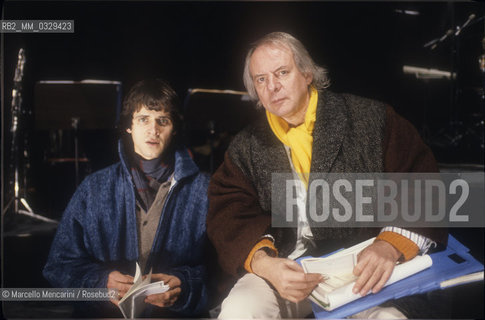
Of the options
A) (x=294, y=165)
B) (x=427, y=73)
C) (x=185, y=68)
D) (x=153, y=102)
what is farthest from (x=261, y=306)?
(x=427, y=73)

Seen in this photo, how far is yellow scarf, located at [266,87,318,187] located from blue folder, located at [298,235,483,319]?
523 millimetres

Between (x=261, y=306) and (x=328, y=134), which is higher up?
(x=328, y=134)

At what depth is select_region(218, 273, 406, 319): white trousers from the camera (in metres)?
1.49

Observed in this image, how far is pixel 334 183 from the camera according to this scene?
5.49 feet

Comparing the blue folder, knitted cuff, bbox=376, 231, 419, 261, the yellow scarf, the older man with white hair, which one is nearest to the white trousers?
the older man with white hair

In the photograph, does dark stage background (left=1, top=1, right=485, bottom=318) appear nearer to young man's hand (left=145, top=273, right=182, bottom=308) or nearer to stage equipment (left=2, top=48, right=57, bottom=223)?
stage equipment (left=2, top=48, right=57, bottom=223)

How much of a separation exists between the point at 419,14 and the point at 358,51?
1.17 ft

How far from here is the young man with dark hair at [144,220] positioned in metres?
1.80

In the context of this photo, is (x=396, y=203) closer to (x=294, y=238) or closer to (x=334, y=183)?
(x=334, y=183)

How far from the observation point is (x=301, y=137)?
171cm

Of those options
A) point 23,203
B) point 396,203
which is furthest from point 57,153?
point 396,203

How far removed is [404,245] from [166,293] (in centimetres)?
109

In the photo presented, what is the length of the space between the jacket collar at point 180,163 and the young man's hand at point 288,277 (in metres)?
0.55

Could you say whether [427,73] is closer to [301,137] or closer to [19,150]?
[301,137]
